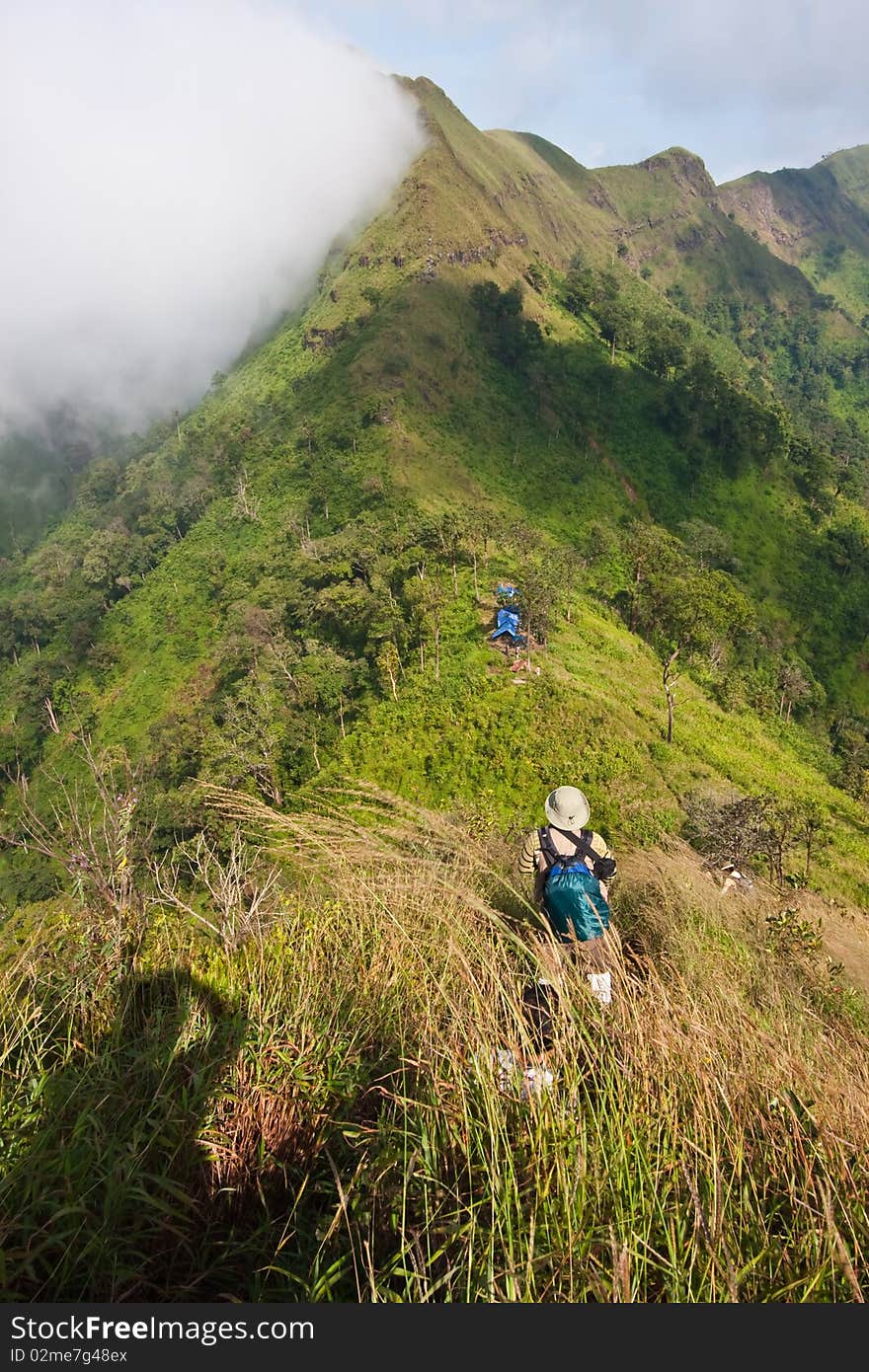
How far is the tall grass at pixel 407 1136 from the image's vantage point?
5.23 feet

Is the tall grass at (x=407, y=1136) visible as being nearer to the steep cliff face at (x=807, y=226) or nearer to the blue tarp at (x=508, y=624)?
the blue tarp at (x=508, y=624)

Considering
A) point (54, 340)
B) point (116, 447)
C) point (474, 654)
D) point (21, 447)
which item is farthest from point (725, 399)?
point (54, 340)

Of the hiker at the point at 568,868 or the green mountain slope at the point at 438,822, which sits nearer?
the green mountain slope at the point at 438,822

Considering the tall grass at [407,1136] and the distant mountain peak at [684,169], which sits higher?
the distant mountain peak at [684,169]

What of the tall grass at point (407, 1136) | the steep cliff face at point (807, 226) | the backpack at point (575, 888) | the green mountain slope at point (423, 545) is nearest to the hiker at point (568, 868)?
the backpack at point (575, 888)

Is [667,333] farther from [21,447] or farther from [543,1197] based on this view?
[21,447]

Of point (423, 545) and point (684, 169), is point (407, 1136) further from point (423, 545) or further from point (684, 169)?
point (684, 169)

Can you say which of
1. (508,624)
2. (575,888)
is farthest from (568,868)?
(508,624)

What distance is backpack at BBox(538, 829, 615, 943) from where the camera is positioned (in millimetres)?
3307

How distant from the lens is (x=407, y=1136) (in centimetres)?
194

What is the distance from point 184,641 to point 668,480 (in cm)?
4745

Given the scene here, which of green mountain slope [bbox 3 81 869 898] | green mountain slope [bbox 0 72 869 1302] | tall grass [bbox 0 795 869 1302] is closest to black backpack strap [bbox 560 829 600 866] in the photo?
green mountain slope [bbox 0 72 869 1302]

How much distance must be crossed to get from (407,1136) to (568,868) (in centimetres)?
200

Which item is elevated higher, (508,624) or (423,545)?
(508,624)
